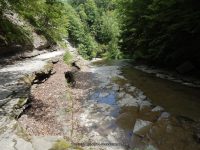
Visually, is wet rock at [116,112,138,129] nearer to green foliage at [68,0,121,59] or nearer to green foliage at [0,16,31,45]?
green foliage at [0,16,31,45]

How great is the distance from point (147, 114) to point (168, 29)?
18.3 ft

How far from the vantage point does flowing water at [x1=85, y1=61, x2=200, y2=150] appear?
6.40 meters

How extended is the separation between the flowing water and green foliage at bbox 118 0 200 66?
1.84m

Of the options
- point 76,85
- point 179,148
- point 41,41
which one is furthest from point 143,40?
point 179,148

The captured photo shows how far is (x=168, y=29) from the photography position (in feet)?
40.2

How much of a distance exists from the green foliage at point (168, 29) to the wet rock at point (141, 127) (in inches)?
185

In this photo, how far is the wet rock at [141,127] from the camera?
6855mm

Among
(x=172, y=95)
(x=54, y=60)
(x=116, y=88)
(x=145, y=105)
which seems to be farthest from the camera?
(x=54, y=60)

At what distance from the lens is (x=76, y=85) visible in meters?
12.4

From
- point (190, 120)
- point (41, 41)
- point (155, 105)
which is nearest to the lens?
point (190, 120)

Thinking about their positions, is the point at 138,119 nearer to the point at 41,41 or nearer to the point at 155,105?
the point at 155,105

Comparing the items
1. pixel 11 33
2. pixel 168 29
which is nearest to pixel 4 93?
pixel 11 33

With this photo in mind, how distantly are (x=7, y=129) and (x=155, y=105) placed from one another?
16.1 ft

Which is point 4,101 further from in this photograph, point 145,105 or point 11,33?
point 11,33
